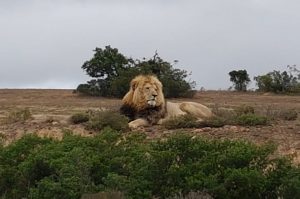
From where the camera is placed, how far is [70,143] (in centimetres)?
1057

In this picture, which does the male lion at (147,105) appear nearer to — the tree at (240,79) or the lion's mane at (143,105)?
the lion's mane at (143,105)

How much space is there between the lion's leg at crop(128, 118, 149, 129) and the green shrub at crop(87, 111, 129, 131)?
0.54 feet

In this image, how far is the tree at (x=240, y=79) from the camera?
39.4m

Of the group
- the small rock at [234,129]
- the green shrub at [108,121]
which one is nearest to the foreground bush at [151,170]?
the small rock at [234,129]

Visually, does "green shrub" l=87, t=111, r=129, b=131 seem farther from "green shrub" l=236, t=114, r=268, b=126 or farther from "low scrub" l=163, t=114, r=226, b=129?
"green shrub" l=236, t=114, r=268, b=126

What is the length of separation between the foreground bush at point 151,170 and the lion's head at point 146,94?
28.6 ft

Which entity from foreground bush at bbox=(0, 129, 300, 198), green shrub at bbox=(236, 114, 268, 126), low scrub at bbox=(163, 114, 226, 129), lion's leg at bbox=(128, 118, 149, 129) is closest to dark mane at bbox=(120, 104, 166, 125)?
lion's leg at bbox=(128, 118, 149, 129)

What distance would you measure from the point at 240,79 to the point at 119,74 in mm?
8360

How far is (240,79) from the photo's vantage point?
131ft

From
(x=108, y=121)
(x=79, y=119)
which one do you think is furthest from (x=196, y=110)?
(x=108, y=121)

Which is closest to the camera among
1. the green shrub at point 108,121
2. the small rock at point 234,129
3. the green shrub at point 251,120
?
the small rock at point 234,129

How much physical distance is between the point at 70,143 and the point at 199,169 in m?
2.17

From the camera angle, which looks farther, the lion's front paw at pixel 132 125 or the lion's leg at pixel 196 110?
the lion's leg at pixel 196 110

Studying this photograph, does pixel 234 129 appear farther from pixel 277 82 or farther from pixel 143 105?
pixel 277 82
